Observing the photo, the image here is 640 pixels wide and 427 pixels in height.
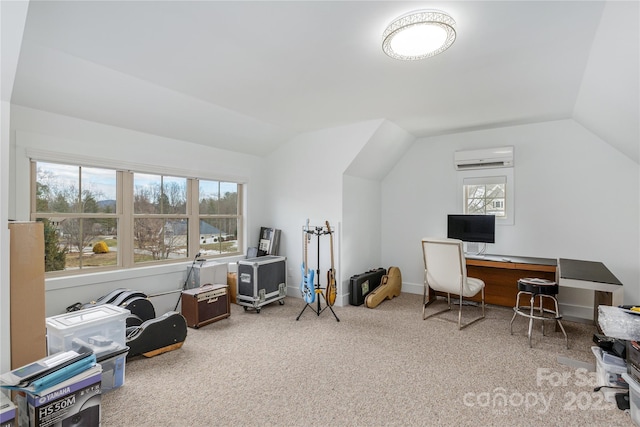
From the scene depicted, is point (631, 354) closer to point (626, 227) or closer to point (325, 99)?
point (626, 227)

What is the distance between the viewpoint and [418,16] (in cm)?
190

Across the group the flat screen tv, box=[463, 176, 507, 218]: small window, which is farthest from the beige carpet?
box=[463, 176, 507, 218]: small window

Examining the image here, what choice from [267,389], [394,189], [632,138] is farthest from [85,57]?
[632,138]

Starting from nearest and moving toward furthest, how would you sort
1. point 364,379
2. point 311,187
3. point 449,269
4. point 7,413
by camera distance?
1. point 7,413
2. point 364,379
3. point 449,269
4. point 311,187

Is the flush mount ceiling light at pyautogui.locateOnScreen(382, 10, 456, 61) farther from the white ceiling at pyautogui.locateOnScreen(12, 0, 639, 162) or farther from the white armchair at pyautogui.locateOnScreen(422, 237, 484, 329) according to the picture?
the white armchair at pyautogui.locateOnScreen(422, 237, 484, 329)

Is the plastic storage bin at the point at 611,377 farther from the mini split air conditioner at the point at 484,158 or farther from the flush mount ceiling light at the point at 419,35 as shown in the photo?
the mini split air conditioner at the point at 484,158

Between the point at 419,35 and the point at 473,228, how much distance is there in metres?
3.07

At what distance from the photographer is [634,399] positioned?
1.96 metres

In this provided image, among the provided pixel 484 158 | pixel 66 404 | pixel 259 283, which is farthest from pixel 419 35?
pixel 259 283

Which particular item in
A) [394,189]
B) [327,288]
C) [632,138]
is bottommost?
[327,288]

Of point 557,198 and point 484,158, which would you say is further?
point 484,158

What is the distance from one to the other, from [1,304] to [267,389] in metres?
1.70

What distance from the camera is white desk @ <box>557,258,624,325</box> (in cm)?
263

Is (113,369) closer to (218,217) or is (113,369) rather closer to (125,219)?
(125,219)
